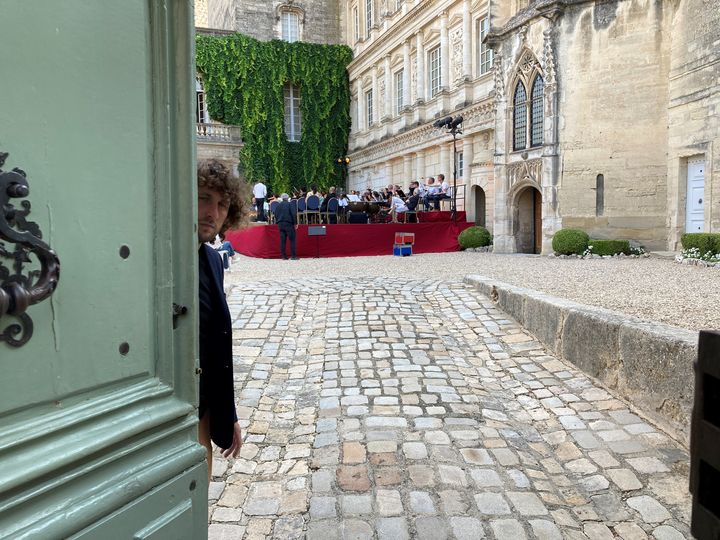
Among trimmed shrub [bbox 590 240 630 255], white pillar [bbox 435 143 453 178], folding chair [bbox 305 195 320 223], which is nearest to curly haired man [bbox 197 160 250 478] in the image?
trimmed shrub [bbox 590 240 630 255]

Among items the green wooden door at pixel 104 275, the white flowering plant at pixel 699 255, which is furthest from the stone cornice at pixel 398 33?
the green wooden door at pixel 104 275

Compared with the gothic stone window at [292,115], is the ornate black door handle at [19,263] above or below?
below

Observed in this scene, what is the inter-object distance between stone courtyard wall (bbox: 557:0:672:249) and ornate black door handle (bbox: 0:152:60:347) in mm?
15919

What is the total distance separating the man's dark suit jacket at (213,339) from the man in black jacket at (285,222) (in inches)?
494

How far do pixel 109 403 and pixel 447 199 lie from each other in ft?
65.0

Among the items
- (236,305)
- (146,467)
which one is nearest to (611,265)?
(236,305)

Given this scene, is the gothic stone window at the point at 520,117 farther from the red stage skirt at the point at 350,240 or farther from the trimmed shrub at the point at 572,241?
the red stage skirt at the point at 350,240

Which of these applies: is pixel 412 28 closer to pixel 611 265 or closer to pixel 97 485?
pixel 611 265

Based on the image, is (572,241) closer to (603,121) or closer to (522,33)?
(603,121)

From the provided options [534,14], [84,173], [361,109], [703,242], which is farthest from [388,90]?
[84,173]

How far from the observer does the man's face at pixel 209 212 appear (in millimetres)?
2174

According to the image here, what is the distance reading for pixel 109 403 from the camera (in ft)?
3.75

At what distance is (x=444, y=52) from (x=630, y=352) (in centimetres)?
2192

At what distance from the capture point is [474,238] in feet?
60.2
